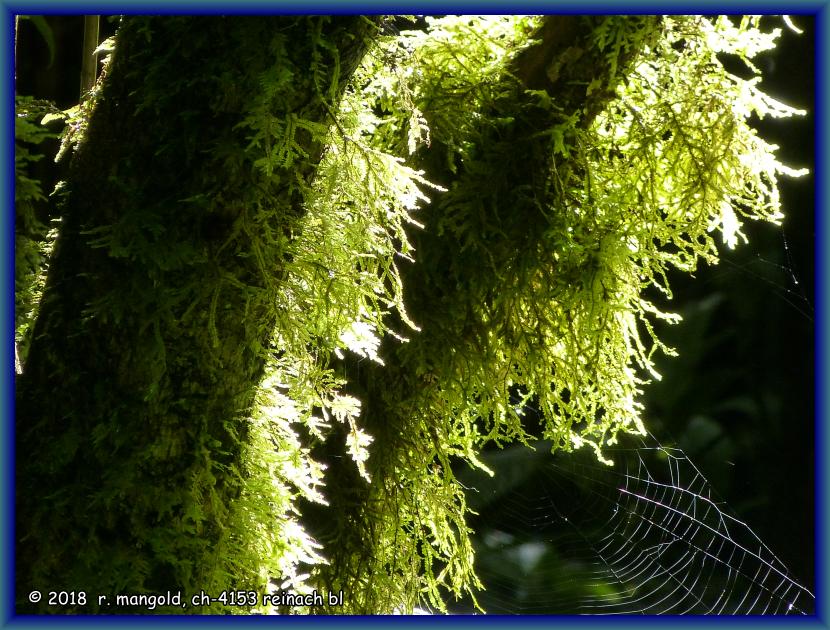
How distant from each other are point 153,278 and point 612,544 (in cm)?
186

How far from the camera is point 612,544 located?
6.66 ft

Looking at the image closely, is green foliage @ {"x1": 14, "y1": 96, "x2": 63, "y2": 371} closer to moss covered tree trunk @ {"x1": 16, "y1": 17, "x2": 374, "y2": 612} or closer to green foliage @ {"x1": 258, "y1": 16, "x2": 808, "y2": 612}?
moss covered tree trunk @ {"x1": 16, "y1": 17, "x2": 374, "y2": 612}

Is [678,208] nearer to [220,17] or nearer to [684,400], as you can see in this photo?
[220,17]

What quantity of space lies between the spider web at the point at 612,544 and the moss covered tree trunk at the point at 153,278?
1.49 m

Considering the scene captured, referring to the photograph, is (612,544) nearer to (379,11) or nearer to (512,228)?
(512,228)

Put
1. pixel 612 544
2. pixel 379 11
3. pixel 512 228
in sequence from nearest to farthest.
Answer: pixel 379 11, pixel 512 228, pixel 612 544

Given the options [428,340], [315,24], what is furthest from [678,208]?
[315,24]

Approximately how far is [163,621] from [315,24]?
49 centimetres

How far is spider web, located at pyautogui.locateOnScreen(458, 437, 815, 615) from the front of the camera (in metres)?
1.92

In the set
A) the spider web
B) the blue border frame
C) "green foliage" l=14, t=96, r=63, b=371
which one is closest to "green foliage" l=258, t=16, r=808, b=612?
the blue border frame

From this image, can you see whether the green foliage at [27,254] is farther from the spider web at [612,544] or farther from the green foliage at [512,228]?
the spider web at [612,544]

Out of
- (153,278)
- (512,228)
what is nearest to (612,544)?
(512,228)

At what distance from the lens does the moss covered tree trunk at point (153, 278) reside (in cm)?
52

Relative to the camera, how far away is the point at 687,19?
71 centimetres
